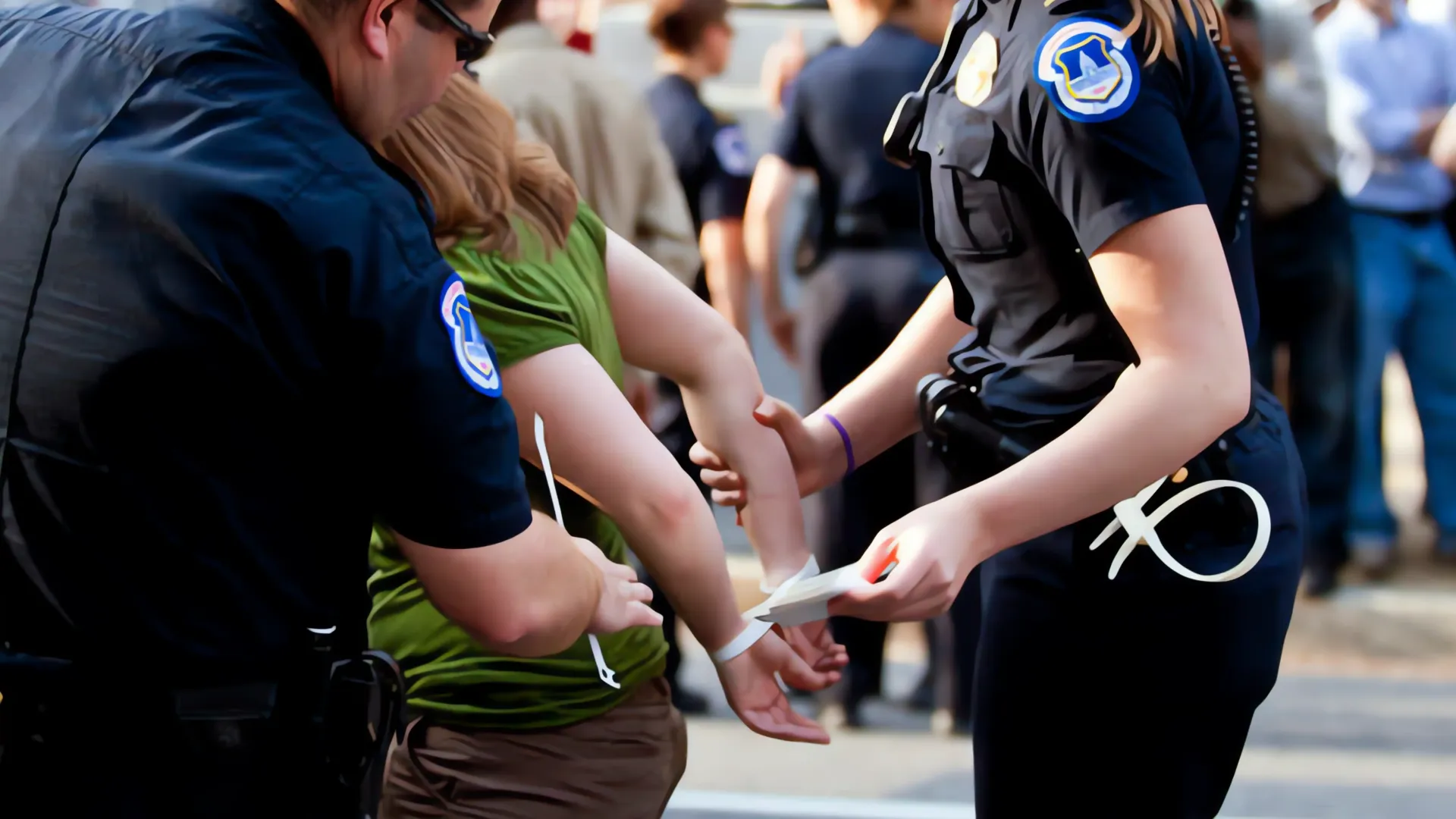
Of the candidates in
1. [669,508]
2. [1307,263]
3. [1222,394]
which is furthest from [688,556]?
[1307,263]

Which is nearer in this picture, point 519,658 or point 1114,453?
point 1114,453

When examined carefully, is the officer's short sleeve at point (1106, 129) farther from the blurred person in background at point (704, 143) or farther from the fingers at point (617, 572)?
the blurred person in background at point (704, 143)

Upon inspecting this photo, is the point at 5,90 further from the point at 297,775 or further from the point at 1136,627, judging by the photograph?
the point at 1136,627

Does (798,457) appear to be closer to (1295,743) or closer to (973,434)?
(973,434)

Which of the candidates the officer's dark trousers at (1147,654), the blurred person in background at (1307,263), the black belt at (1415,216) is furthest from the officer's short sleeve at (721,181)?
the officer's dark trousers at (1147,654)

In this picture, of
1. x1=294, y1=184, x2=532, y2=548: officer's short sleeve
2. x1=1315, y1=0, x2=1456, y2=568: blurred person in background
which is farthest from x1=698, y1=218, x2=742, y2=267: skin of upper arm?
x1=294, y1=184, x2=532, y2=548: officer's short sleeve

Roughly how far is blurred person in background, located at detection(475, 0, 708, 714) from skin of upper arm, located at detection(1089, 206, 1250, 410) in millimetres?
2139

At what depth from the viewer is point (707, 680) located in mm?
5207

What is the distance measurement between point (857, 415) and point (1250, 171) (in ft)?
2.10

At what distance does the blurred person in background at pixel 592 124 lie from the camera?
3.95 metres

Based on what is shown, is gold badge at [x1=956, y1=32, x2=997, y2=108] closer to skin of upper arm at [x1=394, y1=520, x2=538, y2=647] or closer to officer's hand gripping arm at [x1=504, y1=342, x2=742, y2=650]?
officer's hand gripping arm at [x1=504, y1=342, x2=742, y2=650]

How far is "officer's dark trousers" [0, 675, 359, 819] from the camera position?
58.1 inches

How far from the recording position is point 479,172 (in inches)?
74.7

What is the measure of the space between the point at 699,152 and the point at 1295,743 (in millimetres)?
2245
